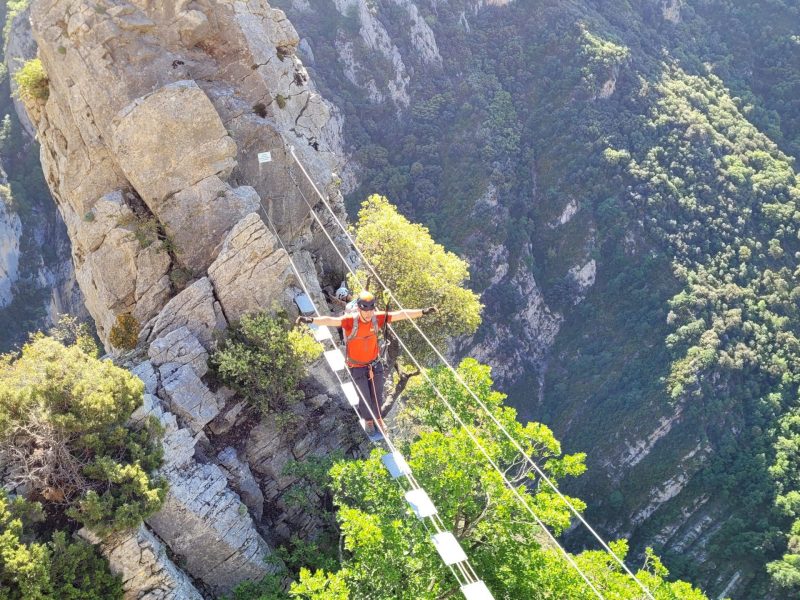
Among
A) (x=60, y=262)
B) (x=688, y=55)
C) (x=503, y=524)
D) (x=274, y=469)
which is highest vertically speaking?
(x=60, y=262)

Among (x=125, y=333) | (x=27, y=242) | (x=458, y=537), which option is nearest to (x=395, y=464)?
(x=458, y=537)

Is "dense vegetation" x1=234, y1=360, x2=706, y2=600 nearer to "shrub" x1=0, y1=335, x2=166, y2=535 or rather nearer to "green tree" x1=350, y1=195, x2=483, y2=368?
"shrub" x1=0, y1=335, x2=166, y2=535

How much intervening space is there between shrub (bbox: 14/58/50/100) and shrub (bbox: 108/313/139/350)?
8.84 metres

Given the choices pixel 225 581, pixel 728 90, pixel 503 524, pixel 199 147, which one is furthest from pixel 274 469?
pixel 728 90

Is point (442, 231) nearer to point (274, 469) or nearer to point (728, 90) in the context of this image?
point (728, 90)

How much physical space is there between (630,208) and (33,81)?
70.8 metres

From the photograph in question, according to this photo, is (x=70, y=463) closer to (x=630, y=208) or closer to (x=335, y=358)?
(x=335, y=358)

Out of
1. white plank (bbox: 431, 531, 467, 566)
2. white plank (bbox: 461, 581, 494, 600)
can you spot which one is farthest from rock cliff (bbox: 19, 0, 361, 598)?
white plank (bbox: 461, 581, 494, 600)

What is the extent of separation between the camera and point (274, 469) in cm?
1970

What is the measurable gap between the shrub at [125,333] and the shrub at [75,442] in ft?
12.5

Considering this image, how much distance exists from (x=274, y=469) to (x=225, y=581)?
354 cm

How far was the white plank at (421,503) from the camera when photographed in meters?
13.0

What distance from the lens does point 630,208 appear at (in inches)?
3164

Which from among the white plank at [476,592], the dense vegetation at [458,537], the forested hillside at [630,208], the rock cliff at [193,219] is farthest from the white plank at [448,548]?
the forested hillside at [630,208]
